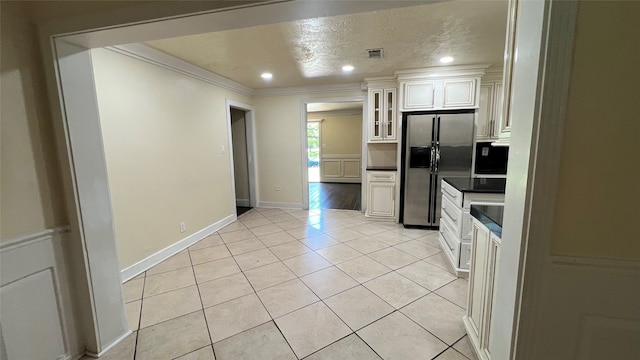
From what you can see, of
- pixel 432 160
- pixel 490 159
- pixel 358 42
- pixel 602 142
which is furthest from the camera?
pixel 490 159

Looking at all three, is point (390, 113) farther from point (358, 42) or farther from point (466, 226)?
point (466, 226)

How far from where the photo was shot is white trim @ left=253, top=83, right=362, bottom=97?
445cm

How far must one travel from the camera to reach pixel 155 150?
2.73 metres

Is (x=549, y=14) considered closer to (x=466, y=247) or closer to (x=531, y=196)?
(x=531, y=196)

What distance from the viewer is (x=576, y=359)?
35.2 inches

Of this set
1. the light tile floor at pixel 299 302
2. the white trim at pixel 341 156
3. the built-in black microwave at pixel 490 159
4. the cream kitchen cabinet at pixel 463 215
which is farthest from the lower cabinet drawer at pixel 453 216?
the white trim at pixel 341 156

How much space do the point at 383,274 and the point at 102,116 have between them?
2.98m

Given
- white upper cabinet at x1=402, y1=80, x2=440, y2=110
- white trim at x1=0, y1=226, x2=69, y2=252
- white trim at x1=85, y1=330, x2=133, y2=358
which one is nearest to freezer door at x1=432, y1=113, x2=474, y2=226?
white upper cabinet at x1=402, y1=80, x2=440, y2=110

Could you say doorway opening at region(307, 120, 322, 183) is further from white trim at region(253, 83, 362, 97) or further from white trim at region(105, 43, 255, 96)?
white trim at region(105, 43, 255, 96)

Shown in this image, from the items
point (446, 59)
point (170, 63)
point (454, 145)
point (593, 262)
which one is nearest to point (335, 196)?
point (454, 145)

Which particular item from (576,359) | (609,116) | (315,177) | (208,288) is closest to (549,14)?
(609,116)

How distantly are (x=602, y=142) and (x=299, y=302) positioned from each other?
2032 mm

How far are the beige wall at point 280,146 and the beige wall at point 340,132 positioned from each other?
133 inches

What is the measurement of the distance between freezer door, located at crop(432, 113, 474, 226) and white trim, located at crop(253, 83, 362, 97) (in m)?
1.63
